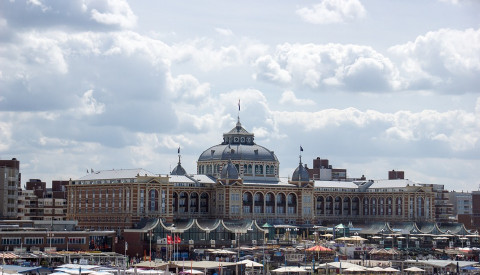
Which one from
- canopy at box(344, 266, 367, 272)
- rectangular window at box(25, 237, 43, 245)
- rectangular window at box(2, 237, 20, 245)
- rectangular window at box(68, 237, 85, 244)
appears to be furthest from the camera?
rectangular window at box(68, 237, 85, 244)

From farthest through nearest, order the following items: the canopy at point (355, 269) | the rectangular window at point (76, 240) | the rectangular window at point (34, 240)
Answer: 1. the rectangular window at point (76, 240)
2. the rectangular window at point (34, 240)
3. the canopy at point (355, 269)

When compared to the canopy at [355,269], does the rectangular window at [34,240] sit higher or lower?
higher

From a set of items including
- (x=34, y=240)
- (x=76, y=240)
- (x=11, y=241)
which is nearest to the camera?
(x=11, y=241)

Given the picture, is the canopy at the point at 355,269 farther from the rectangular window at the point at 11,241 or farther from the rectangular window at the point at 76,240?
the rectangular window at the point at 11,241

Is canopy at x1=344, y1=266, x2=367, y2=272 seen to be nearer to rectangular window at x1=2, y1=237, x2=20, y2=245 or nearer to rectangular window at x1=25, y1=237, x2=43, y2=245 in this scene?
rectangular window at x1=25, y1=237, x2=43, y2=245

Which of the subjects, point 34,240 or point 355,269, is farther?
point 34,240

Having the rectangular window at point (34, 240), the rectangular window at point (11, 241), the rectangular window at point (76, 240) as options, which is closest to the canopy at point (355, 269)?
the rectangular window at point (76, 240)

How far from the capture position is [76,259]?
172 m

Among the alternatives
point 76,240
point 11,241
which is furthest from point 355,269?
point 11,241

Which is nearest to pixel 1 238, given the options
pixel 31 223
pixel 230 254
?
pixel 31 223

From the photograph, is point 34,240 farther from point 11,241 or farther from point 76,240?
point 76,240

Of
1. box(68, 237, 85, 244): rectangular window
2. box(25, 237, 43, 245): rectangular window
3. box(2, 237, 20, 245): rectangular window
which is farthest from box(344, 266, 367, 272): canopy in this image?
box(2, 237, 20, 245): rectangular window

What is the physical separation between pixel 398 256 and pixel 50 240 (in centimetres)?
5832

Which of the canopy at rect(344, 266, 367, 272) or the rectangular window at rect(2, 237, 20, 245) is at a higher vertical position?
the rectangular window at rect(2, 237, 20, 245)
